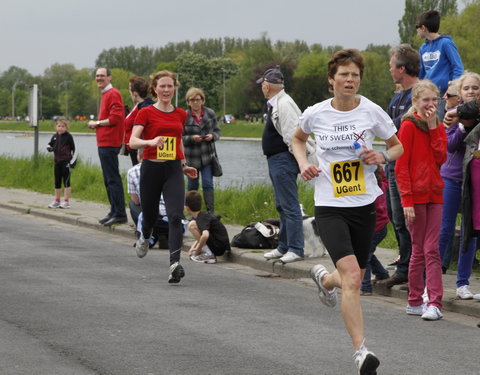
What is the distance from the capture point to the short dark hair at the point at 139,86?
13.0 metres

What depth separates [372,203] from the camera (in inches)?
237

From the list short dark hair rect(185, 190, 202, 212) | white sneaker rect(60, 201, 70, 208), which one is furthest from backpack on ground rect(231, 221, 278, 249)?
white sneaker rect(60, 201, 70, 208)

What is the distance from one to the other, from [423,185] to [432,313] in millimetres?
994

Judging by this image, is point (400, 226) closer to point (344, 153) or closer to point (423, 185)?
point (423, 185)

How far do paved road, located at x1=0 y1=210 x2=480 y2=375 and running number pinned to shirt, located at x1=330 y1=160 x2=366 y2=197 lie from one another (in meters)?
1.03

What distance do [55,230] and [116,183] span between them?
1.12m

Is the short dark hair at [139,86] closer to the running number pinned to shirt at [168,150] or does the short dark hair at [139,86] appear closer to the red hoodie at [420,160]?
the running number pinned to shirt at [168,150]

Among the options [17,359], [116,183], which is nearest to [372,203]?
[17,359]

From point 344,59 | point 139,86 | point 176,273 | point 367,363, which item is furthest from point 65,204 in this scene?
point 367,363

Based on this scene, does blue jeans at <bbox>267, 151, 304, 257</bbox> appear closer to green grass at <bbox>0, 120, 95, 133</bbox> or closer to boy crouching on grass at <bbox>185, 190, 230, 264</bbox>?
boy crouching on grass at <bbox>185, 190, 230, 264</bbox>

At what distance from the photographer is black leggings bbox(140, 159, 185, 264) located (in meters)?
9.42

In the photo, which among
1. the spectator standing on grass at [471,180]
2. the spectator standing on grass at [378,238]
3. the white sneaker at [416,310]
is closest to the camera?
the white sneaker at [416,310]

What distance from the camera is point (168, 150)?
9.49 m

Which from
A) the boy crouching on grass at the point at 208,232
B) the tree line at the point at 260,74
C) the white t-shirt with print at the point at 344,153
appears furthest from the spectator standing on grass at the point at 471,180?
the tree line at the point at 260,74
